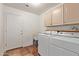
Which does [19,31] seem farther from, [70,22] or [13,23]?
[70,22]

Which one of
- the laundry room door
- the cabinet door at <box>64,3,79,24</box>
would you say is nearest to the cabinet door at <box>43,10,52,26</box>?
the cabinet door at <box>64,3,79,24</box>

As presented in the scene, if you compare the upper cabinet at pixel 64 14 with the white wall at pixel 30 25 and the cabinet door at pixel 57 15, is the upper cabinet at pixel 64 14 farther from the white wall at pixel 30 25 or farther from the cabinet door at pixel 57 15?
the white wall at pixel 30 25

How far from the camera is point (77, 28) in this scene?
1553mm

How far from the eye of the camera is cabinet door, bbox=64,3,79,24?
1445mm

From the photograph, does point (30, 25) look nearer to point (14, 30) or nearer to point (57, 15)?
point (14, 30)

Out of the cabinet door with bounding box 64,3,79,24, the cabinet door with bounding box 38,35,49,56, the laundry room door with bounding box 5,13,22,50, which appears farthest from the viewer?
the cabinet door with bounding box 38,35,49,56

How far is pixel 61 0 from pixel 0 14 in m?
1.39

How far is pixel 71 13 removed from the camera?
59.5 inches

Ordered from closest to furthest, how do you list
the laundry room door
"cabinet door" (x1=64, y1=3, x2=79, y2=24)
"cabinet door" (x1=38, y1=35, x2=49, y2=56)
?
1. "cabinet door" (x1=64, y1=3, x2=79, y2=24)
2. the laundry room door
3. "cabinet door" (x1=38, y1=35, x2=49, y2=56)

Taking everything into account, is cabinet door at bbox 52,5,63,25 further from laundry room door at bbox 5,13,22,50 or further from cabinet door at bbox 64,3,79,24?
laundry room door at bbox 5,13,22,50

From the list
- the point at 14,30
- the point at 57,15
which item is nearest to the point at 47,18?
the point at 57,15

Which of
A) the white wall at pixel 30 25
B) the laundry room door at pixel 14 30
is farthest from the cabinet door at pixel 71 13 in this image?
the laundry room door at pixel 14 30

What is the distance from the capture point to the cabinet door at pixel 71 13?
56.9 inches

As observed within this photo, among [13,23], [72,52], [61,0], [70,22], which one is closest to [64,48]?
[72,52]
